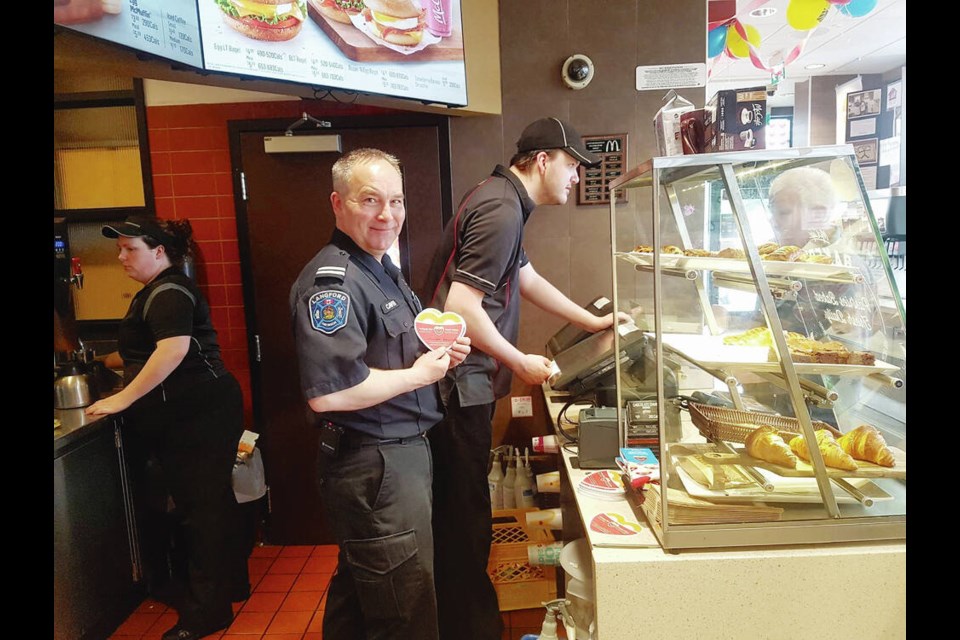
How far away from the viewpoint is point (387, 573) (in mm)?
1784

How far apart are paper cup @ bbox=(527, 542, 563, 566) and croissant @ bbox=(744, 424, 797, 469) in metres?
1.19

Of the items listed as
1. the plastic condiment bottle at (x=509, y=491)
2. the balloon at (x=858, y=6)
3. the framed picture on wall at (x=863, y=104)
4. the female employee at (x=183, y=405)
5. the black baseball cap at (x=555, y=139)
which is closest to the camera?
the black baseball cap at (x=555, y=139)

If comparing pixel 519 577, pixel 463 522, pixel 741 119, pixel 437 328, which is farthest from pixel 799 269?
pixel 519 577

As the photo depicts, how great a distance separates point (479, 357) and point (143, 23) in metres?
1.65

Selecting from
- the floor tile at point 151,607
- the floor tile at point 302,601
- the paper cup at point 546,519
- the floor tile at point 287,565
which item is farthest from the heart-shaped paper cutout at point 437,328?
the floor tile at point 151,607

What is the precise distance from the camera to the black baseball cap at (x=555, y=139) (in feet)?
7.39

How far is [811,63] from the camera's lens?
6945mm

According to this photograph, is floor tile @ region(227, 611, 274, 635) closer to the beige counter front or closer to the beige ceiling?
the beige counter front

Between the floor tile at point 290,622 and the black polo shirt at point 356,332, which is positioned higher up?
the black polo shirt at point 356,332

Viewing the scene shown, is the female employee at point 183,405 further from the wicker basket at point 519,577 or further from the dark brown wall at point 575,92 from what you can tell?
the dark brown wall at point 575,92

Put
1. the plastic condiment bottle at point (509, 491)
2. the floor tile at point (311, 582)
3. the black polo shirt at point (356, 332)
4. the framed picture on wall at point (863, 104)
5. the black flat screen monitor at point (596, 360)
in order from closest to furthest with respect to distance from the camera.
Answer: the black polo shirt at point (356, 332)
the black flat screen monitor at point (596, 360)
the floor tile at point (311, 582)
the plastic condiment bottle at point (509, 491)
the framed picture on wall at point (863, 104)

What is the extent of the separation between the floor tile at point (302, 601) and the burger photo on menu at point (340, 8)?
9.09ft
